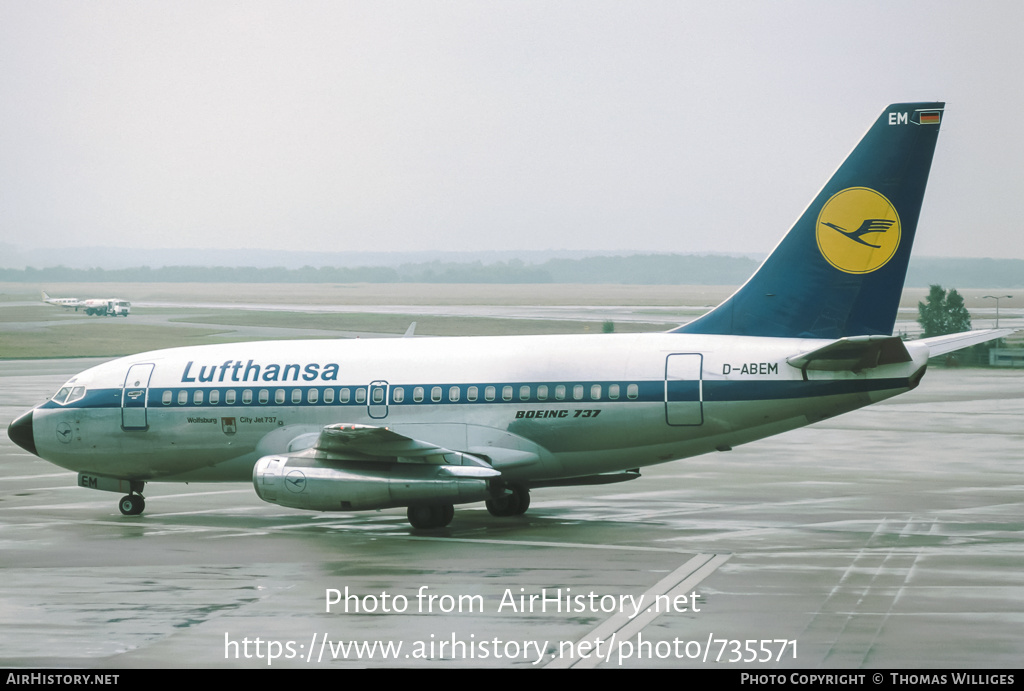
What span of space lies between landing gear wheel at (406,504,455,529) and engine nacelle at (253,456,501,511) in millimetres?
513

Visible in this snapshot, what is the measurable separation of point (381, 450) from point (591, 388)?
3851mm

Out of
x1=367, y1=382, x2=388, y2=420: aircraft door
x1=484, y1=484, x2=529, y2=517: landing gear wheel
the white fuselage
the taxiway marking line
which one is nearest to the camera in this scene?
the taxiway marking line

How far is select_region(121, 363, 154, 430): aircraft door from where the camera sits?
24406 mm

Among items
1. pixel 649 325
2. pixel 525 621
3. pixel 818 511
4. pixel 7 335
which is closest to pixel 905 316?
pixel 649 325

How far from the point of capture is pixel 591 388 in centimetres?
2192

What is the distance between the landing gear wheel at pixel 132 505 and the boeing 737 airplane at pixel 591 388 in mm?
1512

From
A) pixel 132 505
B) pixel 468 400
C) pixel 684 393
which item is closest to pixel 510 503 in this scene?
pixel 468 400

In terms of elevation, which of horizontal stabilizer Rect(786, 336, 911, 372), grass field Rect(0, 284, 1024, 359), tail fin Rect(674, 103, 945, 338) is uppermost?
tail fin Rect(674, 103, 945, 338)

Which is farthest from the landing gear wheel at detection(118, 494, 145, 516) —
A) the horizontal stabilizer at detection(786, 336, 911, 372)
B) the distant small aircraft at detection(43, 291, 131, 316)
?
the distant small aircraft at detection(43, 291, 131, 316)

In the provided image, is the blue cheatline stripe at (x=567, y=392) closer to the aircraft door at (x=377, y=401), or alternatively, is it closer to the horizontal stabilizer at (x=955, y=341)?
the aircraft door at (x=377, y=401)

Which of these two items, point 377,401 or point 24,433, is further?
point 24,433

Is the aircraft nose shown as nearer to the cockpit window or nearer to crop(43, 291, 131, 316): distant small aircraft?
the cockpit window

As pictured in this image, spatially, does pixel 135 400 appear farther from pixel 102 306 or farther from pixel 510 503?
pixel 102 306
